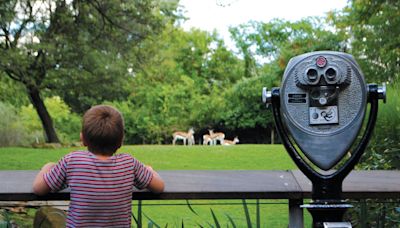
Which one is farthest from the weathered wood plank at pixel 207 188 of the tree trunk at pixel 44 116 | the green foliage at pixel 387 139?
the tree trunk at pixel 44 116

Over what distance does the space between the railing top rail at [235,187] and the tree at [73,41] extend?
9878 millimetres

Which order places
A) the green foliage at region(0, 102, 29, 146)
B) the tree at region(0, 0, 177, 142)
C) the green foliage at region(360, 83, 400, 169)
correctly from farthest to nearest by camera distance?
the green foliage at region(0, 102, 29, 146) → the tree at region(0, 0, 177, 142) → the green foliage at region(360, 83, 400, 169)

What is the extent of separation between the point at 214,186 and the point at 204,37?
21541mm

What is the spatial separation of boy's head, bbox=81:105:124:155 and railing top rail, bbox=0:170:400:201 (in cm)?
20

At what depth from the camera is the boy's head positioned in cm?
192

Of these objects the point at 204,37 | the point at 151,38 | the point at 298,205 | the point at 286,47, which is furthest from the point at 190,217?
the point at 204,37

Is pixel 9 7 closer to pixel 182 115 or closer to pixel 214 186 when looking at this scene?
pixel 182 115

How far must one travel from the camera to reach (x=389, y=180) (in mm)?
2191

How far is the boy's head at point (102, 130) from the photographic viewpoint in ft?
6.30

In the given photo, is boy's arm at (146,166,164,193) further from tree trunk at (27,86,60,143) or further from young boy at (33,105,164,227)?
tree trunk at (27,86,60,143)

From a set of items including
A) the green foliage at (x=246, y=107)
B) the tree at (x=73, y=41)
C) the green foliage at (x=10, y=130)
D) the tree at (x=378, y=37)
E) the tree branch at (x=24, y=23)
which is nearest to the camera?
the tree at (x=378, y=37)

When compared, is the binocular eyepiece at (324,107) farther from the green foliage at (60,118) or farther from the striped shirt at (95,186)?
the green foliage at (60,118)

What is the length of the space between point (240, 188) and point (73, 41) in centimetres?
1094

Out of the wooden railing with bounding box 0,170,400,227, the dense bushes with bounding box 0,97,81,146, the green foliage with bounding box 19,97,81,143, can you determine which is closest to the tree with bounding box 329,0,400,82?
the wooden railing with bounding box 0,170,400,227
